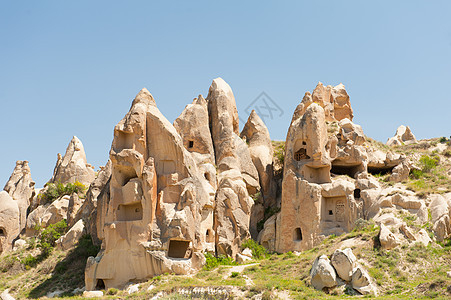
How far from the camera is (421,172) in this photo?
153 ft

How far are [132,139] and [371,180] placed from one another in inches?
731

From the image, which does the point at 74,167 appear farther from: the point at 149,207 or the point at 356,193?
the point at 356,193

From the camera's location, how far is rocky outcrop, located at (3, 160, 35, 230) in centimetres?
5491

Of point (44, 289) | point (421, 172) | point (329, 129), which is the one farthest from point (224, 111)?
point (44, 289)

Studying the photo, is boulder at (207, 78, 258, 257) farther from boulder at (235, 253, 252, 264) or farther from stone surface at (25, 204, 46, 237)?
stone surface at (25, 204, 46, 237)

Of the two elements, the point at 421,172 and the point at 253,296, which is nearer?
the point at 253,296

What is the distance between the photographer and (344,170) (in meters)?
49.1

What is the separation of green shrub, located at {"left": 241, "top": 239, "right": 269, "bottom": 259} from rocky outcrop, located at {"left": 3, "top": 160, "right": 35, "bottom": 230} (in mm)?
22746

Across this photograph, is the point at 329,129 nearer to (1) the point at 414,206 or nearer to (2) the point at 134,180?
(1) the point at 414,206

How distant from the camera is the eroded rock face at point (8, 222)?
51.7m

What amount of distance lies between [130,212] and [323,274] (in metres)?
16.0

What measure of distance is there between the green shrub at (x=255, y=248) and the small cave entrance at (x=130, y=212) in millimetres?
8180

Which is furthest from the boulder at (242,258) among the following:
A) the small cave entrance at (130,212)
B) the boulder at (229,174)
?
the small cave entrance at (130,212)

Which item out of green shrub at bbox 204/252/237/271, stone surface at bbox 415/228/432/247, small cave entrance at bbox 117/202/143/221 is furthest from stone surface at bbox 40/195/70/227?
stone surface at bbox 415/228/432/247
